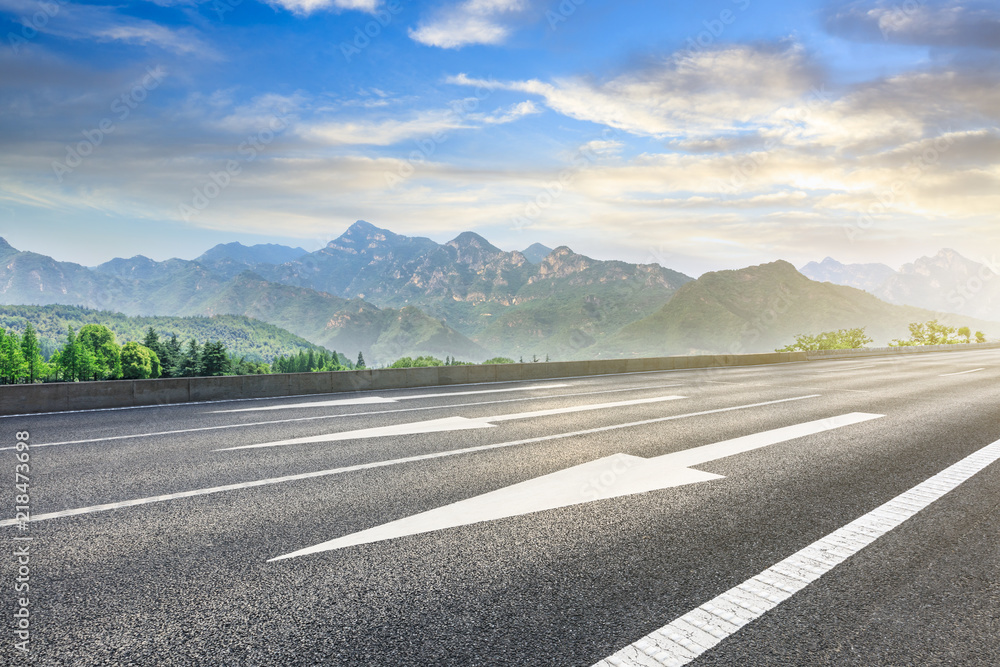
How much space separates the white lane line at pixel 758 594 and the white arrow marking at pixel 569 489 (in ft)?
4.93

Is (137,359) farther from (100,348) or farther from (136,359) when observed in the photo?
(100,348)

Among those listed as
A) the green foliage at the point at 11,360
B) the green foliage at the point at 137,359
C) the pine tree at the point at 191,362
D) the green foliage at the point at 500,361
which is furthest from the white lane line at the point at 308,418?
the green foliage at the point at 137,359

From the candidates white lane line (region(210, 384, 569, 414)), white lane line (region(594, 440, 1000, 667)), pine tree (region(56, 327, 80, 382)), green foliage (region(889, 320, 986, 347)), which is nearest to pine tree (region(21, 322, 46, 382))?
pine tree (region(56, 327, 80, 382))

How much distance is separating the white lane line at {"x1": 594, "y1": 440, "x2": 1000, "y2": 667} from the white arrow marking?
1504mm

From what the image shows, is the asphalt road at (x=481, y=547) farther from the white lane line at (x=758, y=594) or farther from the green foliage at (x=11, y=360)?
the green foliage at (x=11, y=360)

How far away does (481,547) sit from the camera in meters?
3.60

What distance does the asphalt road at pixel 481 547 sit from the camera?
2.47 meters

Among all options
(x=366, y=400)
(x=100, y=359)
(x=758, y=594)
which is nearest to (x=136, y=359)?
(x=100, y=359)

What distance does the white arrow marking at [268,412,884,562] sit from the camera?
3941 millimetres

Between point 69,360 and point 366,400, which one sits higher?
point 366,400

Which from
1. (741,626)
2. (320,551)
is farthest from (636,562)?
(320,551)

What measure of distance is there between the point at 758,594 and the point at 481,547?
5.29ft

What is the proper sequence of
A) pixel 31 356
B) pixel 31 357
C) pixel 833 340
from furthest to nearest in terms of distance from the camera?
pixel 31 356 < pixel 31 357 < pixel 833 340

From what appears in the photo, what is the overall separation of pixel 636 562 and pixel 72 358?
129 metres
